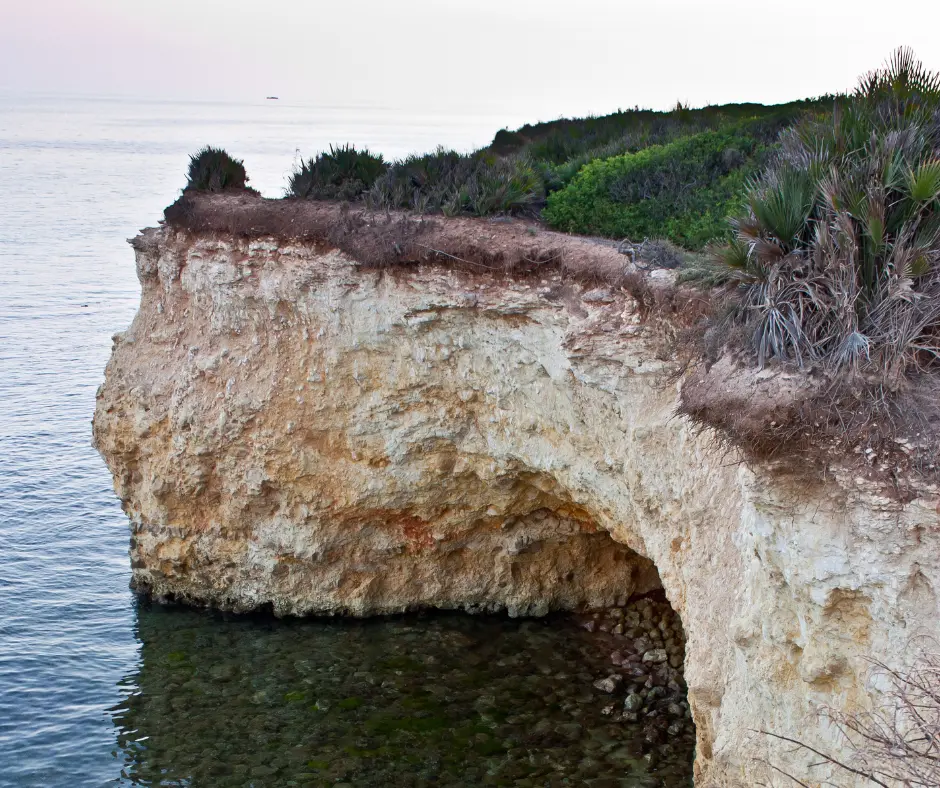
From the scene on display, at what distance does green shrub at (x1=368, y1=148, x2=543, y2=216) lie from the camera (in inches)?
597

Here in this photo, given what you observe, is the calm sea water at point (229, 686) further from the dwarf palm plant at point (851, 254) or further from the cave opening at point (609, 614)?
the dwarf palm plant at point (851, 254)

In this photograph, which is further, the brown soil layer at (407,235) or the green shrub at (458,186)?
the green shrub at (458,186)

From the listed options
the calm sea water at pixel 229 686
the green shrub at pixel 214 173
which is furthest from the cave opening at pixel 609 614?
the green shrub at pixel 214 173

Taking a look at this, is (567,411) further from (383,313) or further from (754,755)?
(754,755)

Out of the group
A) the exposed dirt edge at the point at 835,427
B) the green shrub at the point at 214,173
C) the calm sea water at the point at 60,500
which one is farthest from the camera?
the green shrub at the point at 214,173

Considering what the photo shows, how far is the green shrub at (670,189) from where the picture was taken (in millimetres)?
15055

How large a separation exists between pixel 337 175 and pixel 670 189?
18.1 feet

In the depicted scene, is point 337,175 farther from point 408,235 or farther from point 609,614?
point 609,614

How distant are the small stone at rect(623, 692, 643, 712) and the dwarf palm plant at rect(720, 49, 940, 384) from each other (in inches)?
232

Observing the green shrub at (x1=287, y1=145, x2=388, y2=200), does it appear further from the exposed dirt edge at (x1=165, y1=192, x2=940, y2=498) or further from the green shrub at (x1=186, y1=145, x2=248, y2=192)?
the green shrub at (x1=186, y1=145, x2=248, y2=192)

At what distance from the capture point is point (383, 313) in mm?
13875

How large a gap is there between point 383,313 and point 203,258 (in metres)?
3.41

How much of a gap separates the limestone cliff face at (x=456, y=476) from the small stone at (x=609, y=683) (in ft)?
6.05

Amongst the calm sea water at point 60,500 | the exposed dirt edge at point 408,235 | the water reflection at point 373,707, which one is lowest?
the water reflection at point 373,707
